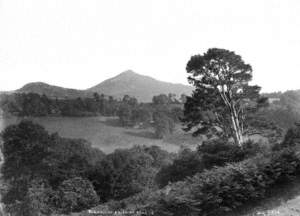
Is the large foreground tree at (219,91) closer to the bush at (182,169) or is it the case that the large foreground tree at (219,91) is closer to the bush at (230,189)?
the bush at (182,169)

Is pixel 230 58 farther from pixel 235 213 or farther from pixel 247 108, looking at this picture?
pixel 235 213

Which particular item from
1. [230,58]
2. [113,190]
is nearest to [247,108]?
[230,58]

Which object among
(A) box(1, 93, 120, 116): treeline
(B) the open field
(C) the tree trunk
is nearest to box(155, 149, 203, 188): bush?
(C) the tree trunk

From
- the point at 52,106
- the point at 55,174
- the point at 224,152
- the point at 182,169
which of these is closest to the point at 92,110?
the point at 52,106

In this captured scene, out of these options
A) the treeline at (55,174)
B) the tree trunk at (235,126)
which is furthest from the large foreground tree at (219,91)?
the treeline at (55,174)

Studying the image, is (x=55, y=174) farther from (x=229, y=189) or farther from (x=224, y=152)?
(x=229, y=189)
